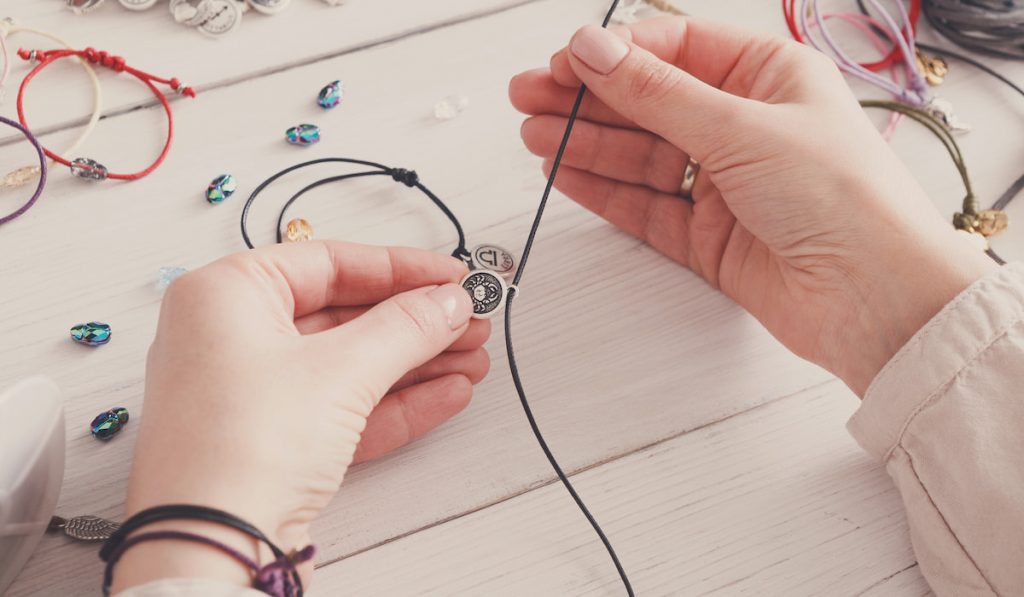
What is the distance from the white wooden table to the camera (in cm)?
103

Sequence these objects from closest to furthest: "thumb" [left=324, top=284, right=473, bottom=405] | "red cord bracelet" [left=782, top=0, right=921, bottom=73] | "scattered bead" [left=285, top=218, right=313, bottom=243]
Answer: "thumb" [left=324, top=284, right=473, bottom=405]
"scattered bead" [left=285, top=218, right=313, bottom=243]
"red cord bracelet" [left=782, top=0, right=921, bottom=73]

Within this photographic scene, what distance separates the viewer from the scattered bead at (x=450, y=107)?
1330 millimetres

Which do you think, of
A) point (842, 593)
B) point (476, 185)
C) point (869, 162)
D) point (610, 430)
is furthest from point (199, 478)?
point (869, 162)

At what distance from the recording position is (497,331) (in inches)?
46.4

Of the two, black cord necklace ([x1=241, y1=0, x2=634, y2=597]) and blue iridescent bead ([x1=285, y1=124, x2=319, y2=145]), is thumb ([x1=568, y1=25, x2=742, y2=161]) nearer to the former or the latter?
black cord necklace ([x1=241, y1=0, x2=634, y2=597])

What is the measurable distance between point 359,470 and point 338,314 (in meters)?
0.22

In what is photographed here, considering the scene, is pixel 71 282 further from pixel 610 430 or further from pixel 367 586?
pixel 610 430

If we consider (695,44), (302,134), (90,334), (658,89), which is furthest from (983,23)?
(90,334)

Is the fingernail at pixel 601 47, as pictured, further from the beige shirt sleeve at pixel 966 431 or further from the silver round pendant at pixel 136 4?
the silver round pendant at pixel 136 4

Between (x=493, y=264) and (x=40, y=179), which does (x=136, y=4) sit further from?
(x=493, y=264)

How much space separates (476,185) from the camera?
1288 mm

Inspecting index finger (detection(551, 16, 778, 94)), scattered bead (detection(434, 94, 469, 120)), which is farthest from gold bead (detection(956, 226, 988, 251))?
scattered bead (detection(434, 94, 469, 120))

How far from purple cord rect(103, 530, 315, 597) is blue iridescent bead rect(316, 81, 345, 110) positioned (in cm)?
80

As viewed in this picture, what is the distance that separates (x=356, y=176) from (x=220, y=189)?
21cm
